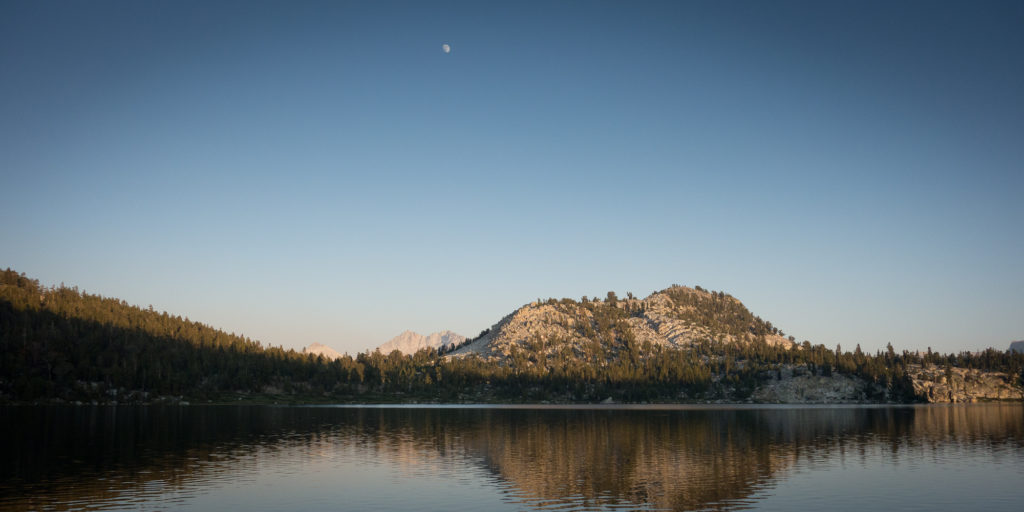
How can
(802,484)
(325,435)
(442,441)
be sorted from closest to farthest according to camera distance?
(802,484)
(442,441)
(325,435)

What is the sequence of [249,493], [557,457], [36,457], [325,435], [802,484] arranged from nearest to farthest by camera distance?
[249,493] → [802,484] → [36,457] → [557,457] → [325,435]

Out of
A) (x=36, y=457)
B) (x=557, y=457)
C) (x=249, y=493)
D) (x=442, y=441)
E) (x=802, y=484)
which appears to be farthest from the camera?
(x=442, y=441)

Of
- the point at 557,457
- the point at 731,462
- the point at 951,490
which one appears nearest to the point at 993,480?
the point at 951,490

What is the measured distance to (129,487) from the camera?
64.1 meters

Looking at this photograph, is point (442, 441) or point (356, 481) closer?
point (356, 481)

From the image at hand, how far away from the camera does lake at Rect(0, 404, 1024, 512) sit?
195ft

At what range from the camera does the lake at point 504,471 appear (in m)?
59.4

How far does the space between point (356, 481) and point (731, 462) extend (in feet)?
151

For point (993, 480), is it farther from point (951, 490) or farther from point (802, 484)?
point (802, 484)

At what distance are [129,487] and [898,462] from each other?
3380 inches

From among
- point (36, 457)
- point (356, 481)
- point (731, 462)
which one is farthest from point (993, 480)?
point (36, 457)

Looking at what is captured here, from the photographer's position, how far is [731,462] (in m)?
88.9

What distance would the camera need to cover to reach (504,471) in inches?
3172

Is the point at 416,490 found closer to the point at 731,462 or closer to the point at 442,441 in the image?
the point at 731,462
